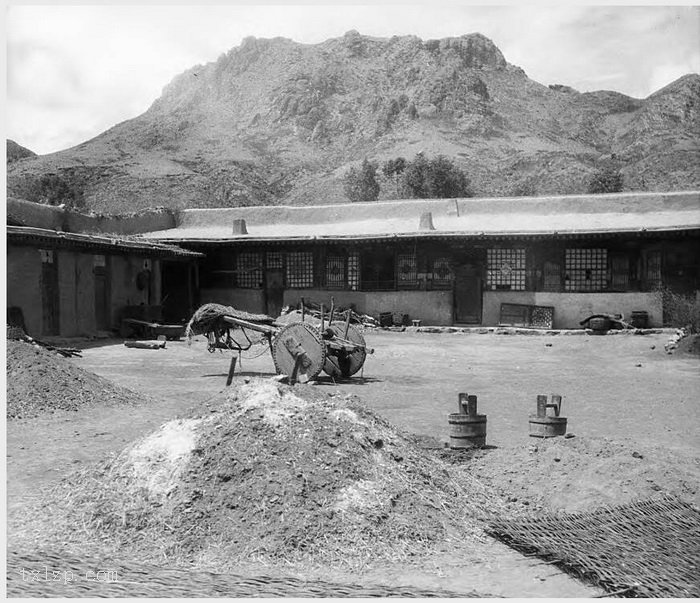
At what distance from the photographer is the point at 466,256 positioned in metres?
25.7

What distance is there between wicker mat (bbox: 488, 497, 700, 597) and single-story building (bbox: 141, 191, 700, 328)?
A: 18469 mm

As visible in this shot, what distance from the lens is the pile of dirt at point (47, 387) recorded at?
31.0ft

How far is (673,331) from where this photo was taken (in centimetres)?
2241

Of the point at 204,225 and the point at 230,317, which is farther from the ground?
the point at 204,225

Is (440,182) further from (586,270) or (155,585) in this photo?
(155,585)

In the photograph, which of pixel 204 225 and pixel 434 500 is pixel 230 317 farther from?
pixel 204 225

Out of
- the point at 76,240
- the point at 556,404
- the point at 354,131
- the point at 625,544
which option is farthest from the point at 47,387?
the point at 354,131

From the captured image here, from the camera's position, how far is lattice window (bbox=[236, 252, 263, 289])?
1087 inches

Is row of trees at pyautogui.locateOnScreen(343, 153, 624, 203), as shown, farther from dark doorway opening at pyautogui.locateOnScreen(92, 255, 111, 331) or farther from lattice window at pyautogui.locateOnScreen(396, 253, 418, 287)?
dark doorway opening at pyautogui.locateOnScreen(92, 255, 111, 331)

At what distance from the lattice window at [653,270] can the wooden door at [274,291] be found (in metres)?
11.8

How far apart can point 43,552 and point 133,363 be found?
35.8 ft

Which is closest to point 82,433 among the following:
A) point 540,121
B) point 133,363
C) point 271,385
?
point 271,385

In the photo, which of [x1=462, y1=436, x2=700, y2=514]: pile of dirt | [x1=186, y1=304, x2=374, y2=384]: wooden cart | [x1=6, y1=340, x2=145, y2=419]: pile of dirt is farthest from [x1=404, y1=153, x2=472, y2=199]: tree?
[x1=462, y1=436, x2=700, y2=514]: pile of dirt

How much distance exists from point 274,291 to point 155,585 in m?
23.2
